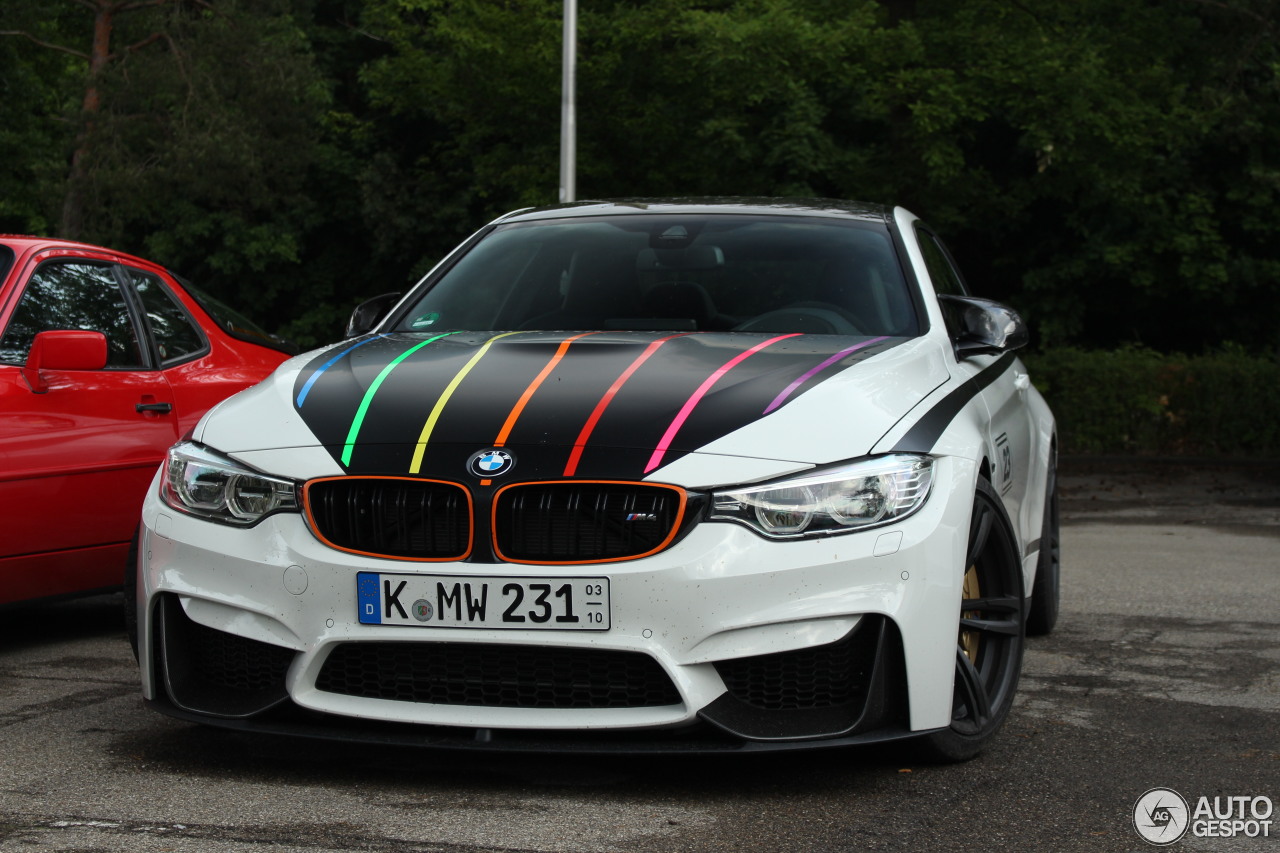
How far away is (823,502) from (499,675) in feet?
2.78

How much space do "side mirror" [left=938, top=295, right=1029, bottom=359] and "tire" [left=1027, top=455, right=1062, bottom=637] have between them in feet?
3.96

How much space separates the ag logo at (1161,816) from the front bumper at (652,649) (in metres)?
0.51

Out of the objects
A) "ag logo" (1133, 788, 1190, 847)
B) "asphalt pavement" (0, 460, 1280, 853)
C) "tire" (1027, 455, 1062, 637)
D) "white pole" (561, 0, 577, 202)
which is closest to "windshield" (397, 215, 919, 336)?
"asphalt pavement" (0, 460, 1280, 853)

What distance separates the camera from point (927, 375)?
4383 mm

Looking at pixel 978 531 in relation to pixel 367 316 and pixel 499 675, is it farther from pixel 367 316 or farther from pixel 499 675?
pixel 367 316

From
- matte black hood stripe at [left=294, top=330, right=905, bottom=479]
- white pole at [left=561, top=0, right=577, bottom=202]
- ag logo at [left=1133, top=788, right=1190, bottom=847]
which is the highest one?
matte black hood stripe at [left=294, top=330, right=905, bottom=479]

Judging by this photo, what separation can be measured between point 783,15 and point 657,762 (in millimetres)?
17781

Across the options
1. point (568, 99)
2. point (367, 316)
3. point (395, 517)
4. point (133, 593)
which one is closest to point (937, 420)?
point (395, 517)

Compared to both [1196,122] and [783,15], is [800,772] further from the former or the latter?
[1196,122]

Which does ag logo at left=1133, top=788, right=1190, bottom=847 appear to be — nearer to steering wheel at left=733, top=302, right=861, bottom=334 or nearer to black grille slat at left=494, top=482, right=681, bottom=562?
black grille slat at left=494, top=482, right=681, bottom=562

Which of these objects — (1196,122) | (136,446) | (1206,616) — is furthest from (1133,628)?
(1196,122)

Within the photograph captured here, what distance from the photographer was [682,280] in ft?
17.2

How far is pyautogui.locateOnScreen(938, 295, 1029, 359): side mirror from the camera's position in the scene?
5031 millimetres

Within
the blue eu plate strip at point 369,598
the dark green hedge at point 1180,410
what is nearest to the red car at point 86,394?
the blue eu plate strip at point 369,598
